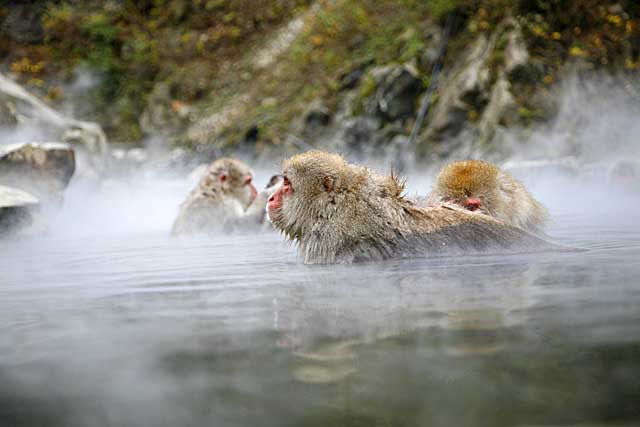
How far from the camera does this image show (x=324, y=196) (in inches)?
148

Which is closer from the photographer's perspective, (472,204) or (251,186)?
(472,204)

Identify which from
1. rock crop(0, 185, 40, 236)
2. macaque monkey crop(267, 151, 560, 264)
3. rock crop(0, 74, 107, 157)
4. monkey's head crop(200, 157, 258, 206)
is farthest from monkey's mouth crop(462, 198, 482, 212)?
rock crop(0, 74, 107, 157)

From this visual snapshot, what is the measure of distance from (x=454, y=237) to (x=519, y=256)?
14.3 inches

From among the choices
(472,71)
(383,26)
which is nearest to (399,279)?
(472,71)

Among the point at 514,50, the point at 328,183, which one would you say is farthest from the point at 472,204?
the point at 514,50

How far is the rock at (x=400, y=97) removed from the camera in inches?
520

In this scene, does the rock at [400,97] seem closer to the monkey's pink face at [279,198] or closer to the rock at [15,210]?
the rock at [15,210]

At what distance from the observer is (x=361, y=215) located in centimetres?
363

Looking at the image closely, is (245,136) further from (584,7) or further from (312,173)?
(312,173)

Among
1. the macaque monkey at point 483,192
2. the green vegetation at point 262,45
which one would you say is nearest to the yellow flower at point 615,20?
the green vegetation at point 262,45

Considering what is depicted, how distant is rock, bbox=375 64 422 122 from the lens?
520 inches

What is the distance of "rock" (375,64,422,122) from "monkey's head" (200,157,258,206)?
21.0 feet

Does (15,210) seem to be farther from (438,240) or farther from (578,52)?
(578,52)

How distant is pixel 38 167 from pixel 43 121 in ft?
11.3
